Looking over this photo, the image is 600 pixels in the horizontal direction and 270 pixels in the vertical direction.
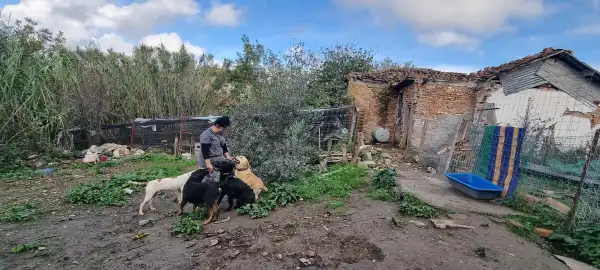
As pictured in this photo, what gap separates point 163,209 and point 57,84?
779 centimetres

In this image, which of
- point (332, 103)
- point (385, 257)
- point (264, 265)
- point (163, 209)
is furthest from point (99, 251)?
point (332, 103)

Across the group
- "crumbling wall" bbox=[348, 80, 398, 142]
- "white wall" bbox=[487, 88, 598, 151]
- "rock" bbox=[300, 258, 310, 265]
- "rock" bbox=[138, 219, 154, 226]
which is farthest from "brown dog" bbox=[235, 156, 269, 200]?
"white wall" bbox=[487, 88, 598, 151]

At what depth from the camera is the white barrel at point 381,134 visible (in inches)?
493

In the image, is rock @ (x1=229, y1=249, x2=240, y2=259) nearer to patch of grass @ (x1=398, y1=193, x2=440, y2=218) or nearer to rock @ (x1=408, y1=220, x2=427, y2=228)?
rock @ (x1=408, y1=220, x2=427, y2=228)

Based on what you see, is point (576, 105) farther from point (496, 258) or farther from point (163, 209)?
point (163, 209)

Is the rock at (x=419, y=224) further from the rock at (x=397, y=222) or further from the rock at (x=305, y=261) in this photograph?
the rock at (x=305, y=261)

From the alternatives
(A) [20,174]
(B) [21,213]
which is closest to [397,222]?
(B) [21,213]

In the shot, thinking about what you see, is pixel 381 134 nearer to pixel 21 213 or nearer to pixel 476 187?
pixel 476 187

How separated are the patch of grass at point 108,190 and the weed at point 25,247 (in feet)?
5.87

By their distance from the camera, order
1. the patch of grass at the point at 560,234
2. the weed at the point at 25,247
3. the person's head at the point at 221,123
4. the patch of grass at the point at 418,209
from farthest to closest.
A: 1. the person's head at the point at 221,123
2. the patch of grass at the point at 418,209
3. the weed at the point at 25,247
4. the patch of grass at the point at 560,234

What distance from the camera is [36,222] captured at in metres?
4.92

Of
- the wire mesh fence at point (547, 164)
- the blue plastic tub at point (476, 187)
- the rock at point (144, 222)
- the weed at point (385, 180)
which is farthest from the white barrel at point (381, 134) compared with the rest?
the rock at point (144, 222)

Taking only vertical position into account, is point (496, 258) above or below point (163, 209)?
→ above

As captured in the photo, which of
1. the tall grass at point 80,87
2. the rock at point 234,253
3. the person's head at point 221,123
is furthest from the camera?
the tall grass at point 80,87
